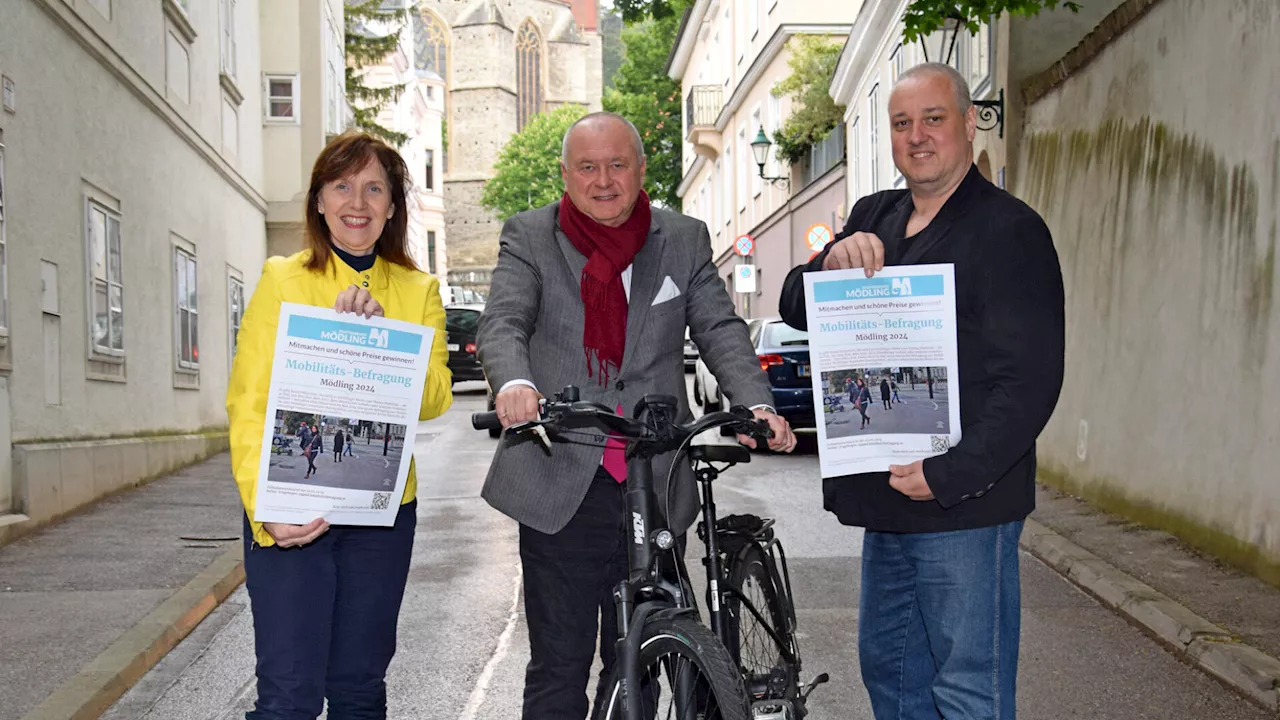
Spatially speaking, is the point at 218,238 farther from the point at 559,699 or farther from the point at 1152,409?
the point at 559,699

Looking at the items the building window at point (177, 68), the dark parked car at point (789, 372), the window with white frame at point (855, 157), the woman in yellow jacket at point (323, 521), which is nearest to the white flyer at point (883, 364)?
the woman in yellow jacket at point (323, 521)

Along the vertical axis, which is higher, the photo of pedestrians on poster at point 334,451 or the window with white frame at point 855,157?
the window with white frame at point 855,157

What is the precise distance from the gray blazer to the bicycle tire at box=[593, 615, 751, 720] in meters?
0.56

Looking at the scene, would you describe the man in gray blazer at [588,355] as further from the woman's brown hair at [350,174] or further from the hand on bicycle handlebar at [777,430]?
the woman's brown hair at [350,174]

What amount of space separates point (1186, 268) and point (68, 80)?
29.5 feet

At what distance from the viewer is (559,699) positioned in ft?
12.0

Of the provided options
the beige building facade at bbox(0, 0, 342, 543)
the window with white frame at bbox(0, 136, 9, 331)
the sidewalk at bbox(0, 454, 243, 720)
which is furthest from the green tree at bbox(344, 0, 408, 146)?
the sidewalk at bbox(0, 454, 243, 720)

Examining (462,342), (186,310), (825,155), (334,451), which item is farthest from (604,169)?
(825,155)

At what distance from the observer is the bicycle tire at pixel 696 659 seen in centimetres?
290

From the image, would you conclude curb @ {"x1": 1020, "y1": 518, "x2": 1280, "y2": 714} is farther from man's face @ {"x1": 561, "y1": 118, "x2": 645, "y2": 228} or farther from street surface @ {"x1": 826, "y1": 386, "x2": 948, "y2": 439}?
man's face @ {"x1": 561, "y1": 118, "x2": 645, "y2": 228}

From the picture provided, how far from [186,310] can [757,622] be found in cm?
1353

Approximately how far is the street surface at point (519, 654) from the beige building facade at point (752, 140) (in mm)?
16334

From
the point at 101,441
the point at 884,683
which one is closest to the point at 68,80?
the point at 101,441

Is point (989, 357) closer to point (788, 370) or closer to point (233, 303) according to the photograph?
point (788, 370)
